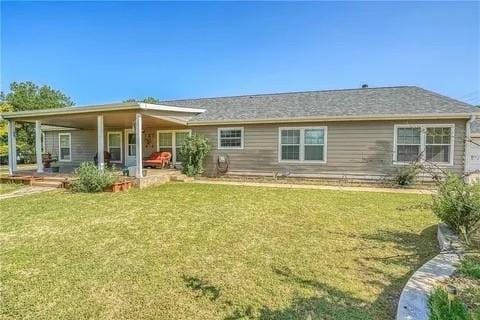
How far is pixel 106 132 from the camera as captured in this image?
650 inches

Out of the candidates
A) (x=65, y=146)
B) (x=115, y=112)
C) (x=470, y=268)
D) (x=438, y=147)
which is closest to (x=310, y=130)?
(x=438, y=147)

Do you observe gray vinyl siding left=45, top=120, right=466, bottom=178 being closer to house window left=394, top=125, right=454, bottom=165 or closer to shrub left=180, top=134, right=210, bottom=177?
house window left=394, top=125, right=454, bottom=165

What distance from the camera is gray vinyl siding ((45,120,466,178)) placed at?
34.9ft

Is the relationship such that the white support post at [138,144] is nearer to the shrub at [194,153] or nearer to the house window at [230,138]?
the shrub at [194,153]

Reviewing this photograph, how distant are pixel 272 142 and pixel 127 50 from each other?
512 inches

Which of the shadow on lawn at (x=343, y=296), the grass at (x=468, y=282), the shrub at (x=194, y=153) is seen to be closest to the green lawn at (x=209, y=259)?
the shadow on lawn at (x=343, y=296)

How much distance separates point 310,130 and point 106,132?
11.8 metres

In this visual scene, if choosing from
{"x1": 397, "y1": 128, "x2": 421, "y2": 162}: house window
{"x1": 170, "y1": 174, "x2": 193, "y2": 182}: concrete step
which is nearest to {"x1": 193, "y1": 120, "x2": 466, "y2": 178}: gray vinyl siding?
{"x1": 397, "y1": 128, "x2": 421, "y2": 162}: house window

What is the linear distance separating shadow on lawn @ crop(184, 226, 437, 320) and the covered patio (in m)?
7.94

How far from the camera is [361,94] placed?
1330 centimetres

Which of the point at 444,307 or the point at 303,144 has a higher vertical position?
the point at 303,144

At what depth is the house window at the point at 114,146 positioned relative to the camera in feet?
53.6

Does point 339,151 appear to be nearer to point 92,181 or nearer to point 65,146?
point 92,181

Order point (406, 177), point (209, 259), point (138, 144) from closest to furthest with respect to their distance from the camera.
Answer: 1. point (209, 259)
2. point (138, 144)
3. point (406, 177)
